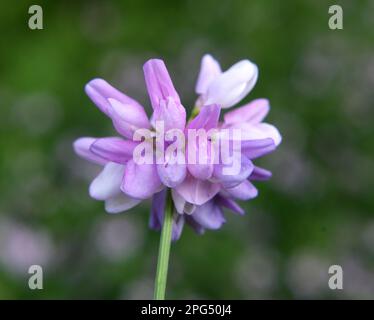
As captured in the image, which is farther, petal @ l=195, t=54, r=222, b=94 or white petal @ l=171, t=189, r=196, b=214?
petal @ l=195, t=54, r=222, b=94

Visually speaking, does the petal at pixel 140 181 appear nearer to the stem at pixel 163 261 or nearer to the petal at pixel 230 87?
the stem at pixel 163 261

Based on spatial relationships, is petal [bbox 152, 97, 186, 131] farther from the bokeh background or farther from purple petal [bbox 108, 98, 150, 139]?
the bokeh background

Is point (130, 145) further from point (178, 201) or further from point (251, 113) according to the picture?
point (251, 113)

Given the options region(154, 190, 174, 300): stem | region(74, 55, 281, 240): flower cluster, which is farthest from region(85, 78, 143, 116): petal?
region(154, 190, 174, 300): stem

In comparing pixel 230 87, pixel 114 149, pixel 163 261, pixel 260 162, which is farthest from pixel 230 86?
pixel 260 162

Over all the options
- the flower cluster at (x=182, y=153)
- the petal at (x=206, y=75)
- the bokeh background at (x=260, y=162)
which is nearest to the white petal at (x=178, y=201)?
the flower cluster at (x=182, y=153)

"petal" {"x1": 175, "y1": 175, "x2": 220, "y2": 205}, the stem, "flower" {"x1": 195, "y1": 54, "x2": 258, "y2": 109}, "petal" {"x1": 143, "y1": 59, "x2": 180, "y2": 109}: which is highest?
"flower" {"x1": 195, "y1": 54, "x2": 258, "y2": 109}

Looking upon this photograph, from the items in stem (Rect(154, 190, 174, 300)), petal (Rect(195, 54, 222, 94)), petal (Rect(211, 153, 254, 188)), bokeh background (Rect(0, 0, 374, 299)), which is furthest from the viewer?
bokeh background (Rect(0, 0, 374, 299))
